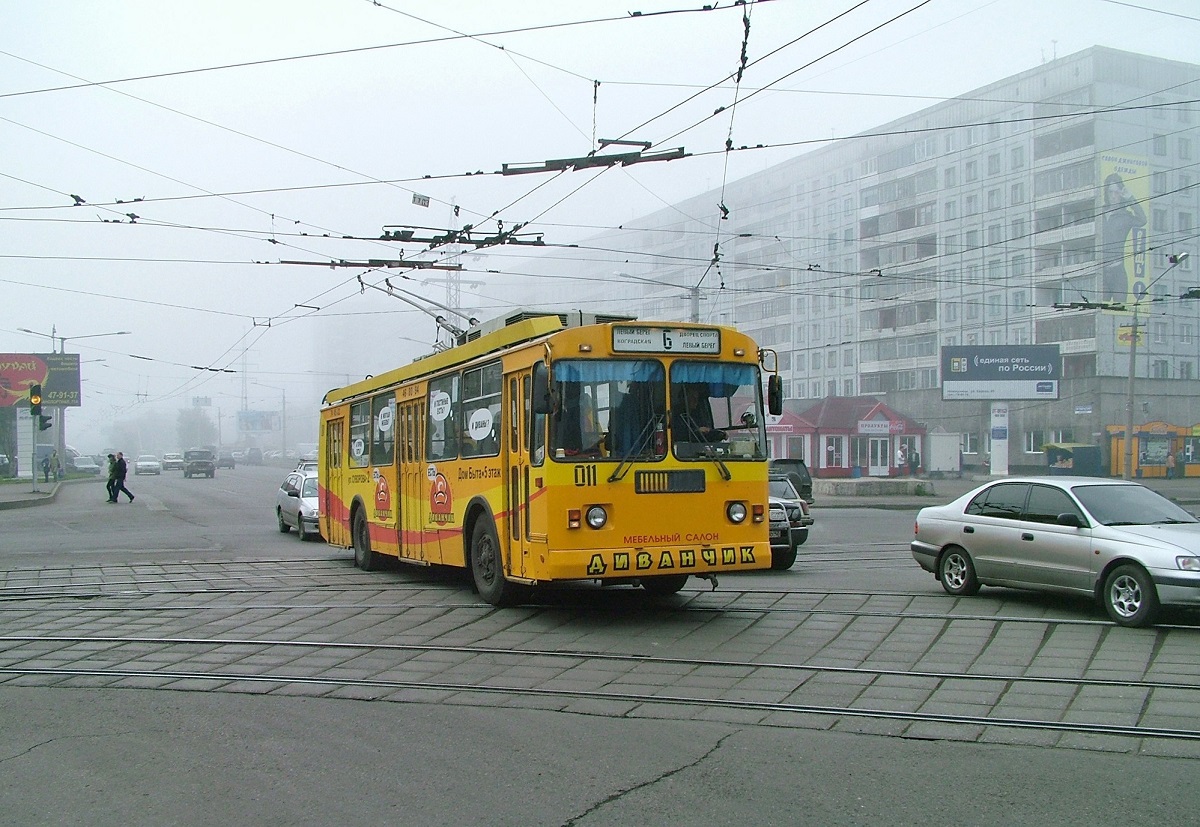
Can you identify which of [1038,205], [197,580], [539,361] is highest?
[1038,205]

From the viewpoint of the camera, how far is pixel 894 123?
66000mm

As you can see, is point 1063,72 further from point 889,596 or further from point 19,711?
point 19,711

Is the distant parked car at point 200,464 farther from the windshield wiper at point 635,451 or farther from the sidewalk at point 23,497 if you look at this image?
the windshield wiper at point 635,451

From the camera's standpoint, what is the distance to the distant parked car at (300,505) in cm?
2361

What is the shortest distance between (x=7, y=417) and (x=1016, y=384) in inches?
2714

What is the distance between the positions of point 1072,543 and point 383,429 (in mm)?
9634

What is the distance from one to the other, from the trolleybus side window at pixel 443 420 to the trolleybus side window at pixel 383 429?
179 cm

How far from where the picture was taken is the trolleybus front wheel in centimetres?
1140

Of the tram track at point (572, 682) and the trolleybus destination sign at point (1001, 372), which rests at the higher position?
the trolleybus destination sign at point (1001, 372)

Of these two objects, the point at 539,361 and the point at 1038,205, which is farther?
the point at 1038,205

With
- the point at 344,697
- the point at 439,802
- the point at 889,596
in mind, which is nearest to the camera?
the point at 439,802

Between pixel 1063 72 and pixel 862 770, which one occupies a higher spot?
pixel 1063 72

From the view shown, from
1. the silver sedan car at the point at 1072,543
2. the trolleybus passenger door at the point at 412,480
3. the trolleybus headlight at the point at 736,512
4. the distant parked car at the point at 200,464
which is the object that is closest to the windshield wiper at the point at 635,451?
the trolleybus headlight at the point at 736,512

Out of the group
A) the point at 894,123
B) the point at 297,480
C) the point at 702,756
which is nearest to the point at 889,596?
the point at 702,756
